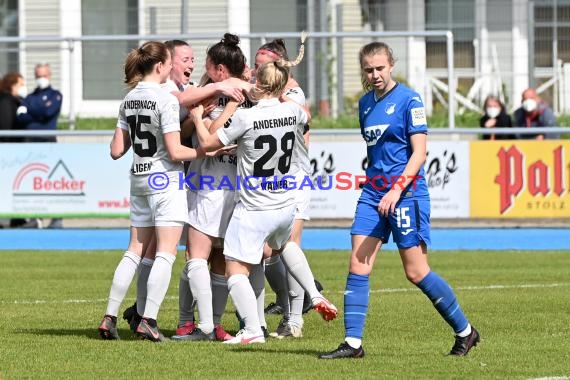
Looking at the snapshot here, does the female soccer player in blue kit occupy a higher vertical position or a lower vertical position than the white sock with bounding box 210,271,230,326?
higher

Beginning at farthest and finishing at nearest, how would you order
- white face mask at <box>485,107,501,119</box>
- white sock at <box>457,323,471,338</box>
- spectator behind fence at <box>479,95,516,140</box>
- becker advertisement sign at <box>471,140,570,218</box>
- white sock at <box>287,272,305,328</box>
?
white face mask at <box>485,107,501,119</box> → spectator behind fence at <box>479,95,516,140</box> → becker advertisement sign at <box>471,140,570,218</box> → white sock at <box>287,272,305,328</box> → white sock at <box>457,323,471,338</box>

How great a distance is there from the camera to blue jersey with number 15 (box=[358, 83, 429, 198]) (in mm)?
9031

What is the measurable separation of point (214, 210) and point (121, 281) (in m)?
0.80

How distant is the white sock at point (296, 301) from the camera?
420 inches

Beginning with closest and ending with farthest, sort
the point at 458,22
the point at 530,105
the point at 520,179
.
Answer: the point at 520,179 → the point at 530,105 → the point at 458,22

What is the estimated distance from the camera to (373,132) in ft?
29.9

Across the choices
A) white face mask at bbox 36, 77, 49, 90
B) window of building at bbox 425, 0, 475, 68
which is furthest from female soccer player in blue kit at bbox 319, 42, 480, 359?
window of building at bbox 425, 0, 475, 68

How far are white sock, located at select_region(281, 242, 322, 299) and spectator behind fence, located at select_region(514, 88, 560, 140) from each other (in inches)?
471

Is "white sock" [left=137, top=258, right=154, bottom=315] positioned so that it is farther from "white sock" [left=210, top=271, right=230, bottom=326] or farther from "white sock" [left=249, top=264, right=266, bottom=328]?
"white sock" [left=249, top=264, right=266, bottom=328]

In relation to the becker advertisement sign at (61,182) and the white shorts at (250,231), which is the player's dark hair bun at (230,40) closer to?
the white shorts at (250,231)

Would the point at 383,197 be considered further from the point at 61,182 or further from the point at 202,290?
the point at 61,182

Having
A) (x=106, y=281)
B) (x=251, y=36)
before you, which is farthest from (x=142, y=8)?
(x=106, y=281)

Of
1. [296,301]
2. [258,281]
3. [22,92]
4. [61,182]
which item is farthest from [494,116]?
[258,281]

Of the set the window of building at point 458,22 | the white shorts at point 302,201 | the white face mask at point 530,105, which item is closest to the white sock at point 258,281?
the white shorts at point 302,201
